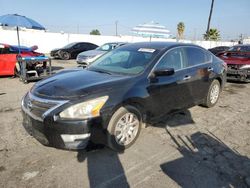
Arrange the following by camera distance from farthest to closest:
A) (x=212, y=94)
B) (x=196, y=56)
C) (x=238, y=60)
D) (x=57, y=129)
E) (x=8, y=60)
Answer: (x=8, y=60) < (x=238, y=60) < (x=212, y=94) < (x=196, y=56) < (x=57, y=129)

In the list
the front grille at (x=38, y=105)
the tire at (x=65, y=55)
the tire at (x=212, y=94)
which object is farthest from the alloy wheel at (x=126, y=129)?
the tire at (x=65, y=55)

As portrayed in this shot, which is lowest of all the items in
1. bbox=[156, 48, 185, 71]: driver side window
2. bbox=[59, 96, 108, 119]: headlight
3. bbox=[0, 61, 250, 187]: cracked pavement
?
bbox=[0, 61, 250, 187]: cracked pavement

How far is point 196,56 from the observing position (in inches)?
203

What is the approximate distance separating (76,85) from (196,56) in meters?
2.93

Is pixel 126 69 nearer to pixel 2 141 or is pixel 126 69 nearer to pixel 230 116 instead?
pixel 2 141

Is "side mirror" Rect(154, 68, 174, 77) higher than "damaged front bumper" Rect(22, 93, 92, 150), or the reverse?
"side mirror" Rect(154, 68, 174, 77)

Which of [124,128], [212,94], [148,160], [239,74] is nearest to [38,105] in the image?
[124,128]

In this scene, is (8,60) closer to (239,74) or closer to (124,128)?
(124,128)

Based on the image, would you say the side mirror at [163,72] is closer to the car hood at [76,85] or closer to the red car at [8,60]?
the car hood at [76,85]

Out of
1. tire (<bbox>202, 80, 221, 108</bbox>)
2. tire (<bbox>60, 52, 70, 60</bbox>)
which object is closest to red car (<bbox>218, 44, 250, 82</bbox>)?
tire (<bbox>202, 80, 221, 108</bbox>)

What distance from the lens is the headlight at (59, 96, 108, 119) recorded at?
3.04 metres

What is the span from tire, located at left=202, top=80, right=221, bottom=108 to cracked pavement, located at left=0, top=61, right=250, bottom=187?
0.93m

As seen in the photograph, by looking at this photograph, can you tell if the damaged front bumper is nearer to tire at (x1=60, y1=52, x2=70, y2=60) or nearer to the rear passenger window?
the rear passenger window

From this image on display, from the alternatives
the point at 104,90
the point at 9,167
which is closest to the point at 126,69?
the point at 104,90
